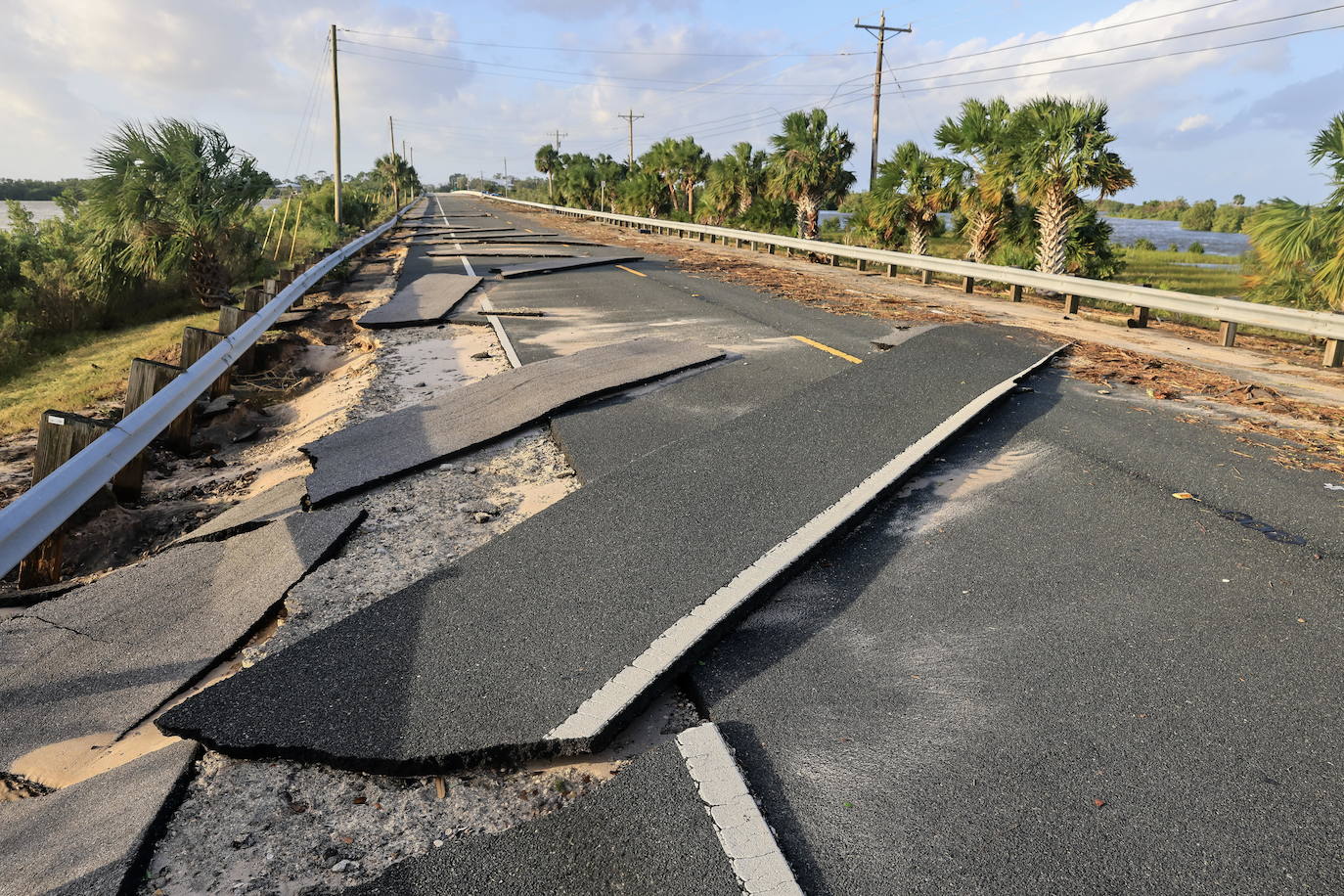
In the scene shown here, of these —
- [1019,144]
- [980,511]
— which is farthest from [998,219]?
[980,511]

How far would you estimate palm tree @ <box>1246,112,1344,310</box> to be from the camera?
37.1ft

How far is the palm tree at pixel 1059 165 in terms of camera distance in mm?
18594

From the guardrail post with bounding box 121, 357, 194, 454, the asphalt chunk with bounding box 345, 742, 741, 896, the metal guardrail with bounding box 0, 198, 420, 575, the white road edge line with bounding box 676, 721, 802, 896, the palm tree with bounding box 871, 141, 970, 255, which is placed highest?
the palm tree with bounding box 871, 141, 970, 255

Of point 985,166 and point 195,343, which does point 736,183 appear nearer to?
point 985,166

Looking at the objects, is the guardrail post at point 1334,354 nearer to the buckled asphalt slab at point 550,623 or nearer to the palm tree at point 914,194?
the buckled asphalt slab at point 550,623

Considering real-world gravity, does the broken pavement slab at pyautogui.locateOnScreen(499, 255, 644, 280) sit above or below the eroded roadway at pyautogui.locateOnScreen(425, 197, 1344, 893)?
above

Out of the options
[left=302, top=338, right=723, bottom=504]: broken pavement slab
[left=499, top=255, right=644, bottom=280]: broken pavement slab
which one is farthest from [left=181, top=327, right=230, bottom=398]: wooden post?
[left=499, top=255, right=644, bottom=280]: broken pavement slab

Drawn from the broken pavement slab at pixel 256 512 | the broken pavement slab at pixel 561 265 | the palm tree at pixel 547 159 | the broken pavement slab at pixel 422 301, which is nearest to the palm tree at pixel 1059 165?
the broken pavement slab at pixel 561 265

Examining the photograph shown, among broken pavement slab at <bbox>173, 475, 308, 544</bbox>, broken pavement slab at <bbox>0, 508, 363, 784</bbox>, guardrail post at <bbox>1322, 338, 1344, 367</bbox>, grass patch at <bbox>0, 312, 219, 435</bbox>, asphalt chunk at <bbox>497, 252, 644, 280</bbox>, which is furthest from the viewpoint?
asphalt chunk at <bbox>497, 252, 644, 280</bbox>

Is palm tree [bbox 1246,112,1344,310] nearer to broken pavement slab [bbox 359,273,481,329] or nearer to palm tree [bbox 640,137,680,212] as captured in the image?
broken pavement slab [bbox 359,273,481,329]

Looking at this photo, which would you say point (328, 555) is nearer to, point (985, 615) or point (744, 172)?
point (985, 615)

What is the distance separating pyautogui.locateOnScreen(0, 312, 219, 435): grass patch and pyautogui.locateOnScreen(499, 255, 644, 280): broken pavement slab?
6.00 metres

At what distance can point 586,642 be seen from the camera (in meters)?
3.48

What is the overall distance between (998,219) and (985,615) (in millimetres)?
21519
